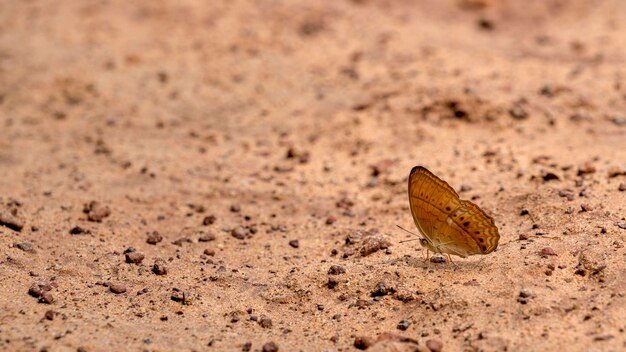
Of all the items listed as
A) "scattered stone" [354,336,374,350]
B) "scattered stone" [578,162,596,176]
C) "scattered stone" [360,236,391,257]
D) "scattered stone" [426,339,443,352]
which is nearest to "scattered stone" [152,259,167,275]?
"scattered stone" [360,236,391,257]

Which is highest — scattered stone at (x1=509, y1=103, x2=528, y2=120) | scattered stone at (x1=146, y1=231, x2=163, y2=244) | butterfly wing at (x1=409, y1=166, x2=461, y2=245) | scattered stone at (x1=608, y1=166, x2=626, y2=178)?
butterfly wing at (x1=409, y1=166, x2=461, y2=245)

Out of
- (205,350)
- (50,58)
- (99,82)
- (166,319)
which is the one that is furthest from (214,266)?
(50,58)

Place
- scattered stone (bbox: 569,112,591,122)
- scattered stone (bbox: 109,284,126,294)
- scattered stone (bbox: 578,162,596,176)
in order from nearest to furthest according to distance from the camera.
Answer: scattered stone (bbox: 109,284,126,294) → scattered stone (bbox: 578,162,596,176) → scattered stone (bbox: 569,112,591,122)

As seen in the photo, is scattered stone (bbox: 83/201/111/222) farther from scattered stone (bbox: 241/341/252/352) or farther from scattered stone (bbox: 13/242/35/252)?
scattered stone (bbox: 241/341/252/352)

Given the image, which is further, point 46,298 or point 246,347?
point 46,298

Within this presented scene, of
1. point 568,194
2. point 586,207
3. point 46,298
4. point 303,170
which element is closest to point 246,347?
point 46,298

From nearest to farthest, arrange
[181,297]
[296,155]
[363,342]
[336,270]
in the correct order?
[363,342]
[181,297]
[336,270]
[296,155]

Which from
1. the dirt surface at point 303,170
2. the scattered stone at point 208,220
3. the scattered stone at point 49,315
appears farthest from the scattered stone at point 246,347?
the scattered stone at point 208,220

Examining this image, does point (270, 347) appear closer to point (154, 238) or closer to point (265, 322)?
point (265, 322)

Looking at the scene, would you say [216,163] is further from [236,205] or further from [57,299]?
[57,299]
